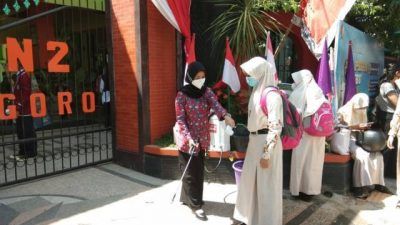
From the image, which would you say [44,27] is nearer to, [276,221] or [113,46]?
[113,46]

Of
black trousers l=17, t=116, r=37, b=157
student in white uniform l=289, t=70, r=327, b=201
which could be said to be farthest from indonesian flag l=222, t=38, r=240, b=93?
black trousers l=17, t=116, r=37, b=157

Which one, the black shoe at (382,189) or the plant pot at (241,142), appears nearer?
the plant pot at (241,142)

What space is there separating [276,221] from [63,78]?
8141 mm

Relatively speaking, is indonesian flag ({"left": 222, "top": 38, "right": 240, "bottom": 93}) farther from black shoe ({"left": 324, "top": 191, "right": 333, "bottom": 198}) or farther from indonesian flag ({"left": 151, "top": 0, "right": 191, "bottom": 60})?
black shoe ({"left": 324, "top": 191, "right": 333, "bottom": 198})

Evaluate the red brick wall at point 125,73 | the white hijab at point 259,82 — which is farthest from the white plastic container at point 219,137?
the white hijab at point 259,82

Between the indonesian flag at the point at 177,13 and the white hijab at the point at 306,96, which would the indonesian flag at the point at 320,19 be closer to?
the white hijab at the point at 306,96

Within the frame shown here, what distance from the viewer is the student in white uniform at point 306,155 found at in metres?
4.57

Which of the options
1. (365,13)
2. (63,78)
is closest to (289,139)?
(365,13)

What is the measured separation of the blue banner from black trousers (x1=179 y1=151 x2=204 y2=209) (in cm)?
257

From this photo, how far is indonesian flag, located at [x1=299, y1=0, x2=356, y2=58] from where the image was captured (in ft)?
18.1

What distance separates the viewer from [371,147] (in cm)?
498

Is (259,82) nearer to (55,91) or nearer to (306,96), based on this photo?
(306,96)

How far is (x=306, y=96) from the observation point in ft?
14.9

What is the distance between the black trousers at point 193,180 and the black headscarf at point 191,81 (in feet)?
2.16
